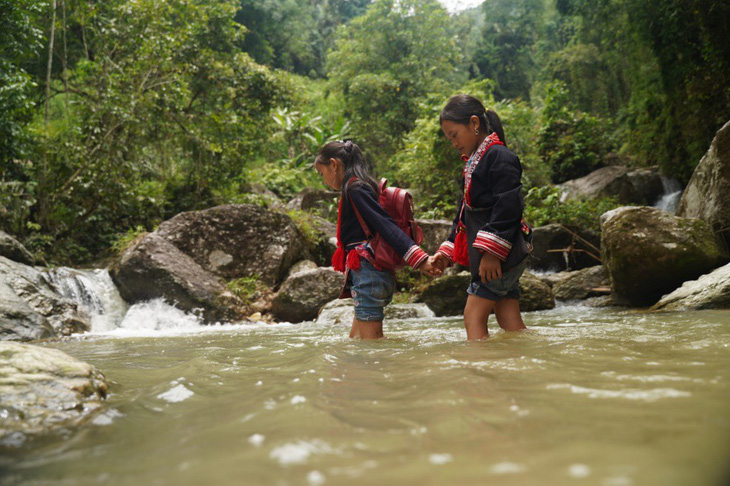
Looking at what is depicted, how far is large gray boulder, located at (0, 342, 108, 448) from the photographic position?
1.48 metres

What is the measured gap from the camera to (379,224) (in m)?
3.25

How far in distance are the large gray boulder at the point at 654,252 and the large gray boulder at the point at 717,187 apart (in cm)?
54

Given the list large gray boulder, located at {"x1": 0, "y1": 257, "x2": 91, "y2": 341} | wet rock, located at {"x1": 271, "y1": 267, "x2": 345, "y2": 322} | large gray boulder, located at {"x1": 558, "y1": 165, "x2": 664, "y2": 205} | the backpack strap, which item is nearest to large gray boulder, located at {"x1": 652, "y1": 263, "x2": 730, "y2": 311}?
the backpack strap

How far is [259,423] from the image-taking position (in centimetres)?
137

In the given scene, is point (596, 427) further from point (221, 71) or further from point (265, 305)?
point (221, 71)

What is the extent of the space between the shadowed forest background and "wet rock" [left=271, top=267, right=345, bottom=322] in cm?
435

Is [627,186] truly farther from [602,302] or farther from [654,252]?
[654,252]

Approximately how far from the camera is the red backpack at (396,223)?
3.30m

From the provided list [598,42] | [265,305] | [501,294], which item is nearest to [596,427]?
[501,294]

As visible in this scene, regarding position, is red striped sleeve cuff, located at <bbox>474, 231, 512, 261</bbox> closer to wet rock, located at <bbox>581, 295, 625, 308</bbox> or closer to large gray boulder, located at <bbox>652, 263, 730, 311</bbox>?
large gray boulder, located at <bbox>652, 263, 730, 311</bbox>

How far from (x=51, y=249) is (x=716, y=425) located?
11.8 metres

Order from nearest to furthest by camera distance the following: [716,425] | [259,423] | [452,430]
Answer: [716,425] → [452,430] → [259,423]

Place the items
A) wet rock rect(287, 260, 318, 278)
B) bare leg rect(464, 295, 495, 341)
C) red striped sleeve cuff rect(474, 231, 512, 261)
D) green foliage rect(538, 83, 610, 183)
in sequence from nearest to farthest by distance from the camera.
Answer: red striped sleeve cuff rect(474, 231, 512, 261)
bare leg rect(464, 295, 495, 341)
wet rock rect(287, 260, 318, 278)
green foliage rect(538, 83, 610, 183)

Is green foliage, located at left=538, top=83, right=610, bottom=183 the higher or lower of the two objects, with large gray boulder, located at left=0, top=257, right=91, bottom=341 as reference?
higher
